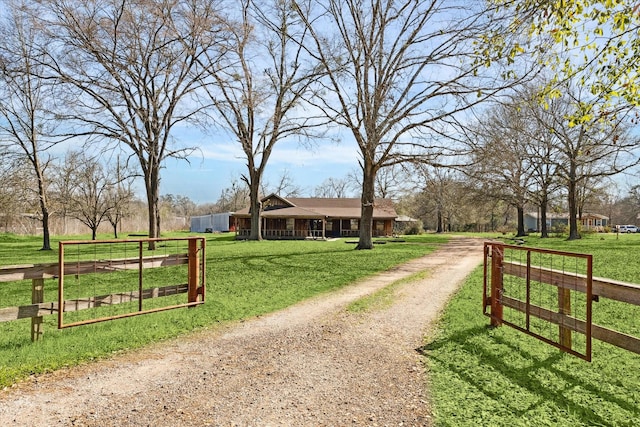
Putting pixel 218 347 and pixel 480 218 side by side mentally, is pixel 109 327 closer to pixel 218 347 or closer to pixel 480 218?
pixel 218 347

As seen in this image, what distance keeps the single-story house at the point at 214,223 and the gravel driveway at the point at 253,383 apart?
4884 centimetres

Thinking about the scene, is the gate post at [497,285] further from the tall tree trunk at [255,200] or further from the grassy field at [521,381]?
the tall tree trunk at [255,200]

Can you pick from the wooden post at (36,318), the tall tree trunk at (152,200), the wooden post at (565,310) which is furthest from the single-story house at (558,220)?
the wooden post at (36,318)

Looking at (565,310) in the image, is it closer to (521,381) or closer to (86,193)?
(521,381)

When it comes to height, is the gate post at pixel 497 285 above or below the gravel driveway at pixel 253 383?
above

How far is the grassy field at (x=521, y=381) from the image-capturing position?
11.2 ft

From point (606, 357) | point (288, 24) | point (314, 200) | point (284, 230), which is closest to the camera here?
point (606, 357)

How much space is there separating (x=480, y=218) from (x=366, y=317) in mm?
58945

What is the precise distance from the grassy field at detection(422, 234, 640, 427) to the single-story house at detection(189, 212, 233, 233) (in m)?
49.9

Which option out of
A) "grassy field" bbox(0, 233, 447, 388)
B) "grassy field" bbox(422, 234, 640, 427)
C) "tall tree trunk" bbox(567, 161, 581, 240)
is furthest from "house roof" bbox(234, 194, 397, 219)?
"grassy field" bbox(422, 234, 640, 427)

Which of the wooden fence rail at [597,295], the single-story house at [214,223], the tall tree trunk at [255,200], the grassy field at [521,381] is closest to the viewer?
the grassy field at [521,381]

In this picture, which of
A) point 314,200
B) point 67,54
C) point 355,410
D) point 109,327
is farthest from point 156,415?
point 314,200

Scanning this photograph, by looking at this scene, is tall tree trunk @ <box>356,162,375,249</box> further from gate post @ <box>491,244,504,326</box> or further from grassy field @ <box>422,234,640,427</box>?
grassy field @ <box>422,234,640,427</box>

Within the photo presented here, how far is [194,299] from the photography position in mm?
7516
